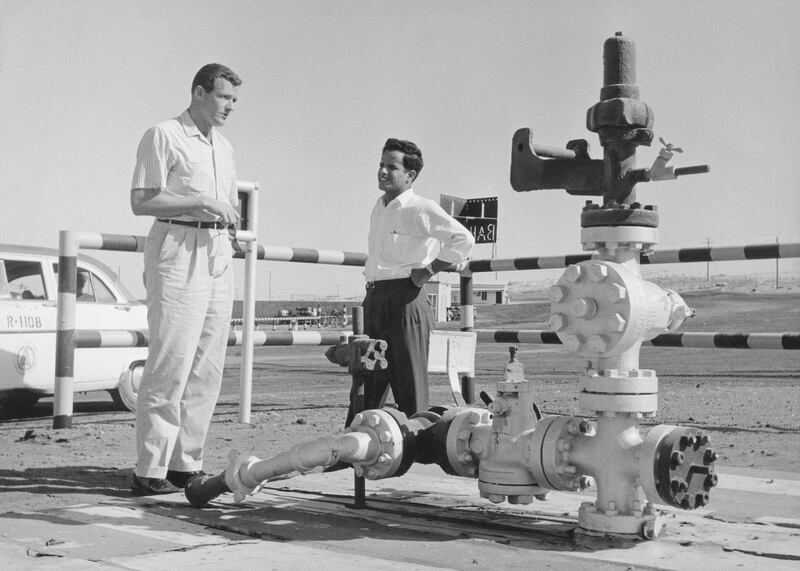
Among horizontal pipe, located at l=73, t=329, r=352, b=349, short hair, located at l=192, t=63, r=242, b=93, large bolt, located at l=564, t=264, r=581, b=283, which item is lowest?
horizontal pipe, located at l=73, t=329, r=352, b=349

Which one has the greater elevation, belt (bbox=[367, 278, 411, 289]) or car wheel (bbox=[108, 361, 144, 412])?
belt (bbox=[367, 278, 411, 289])

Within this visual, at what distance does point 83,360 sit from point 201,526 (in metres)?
5.70

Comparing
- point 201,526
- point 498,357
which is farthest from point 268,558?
point 498,357

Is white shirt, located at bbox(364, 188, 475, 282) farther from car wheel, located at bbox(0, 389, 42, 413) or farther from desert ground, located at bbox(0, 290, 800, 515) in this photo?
car wheel, located at bbox(0, 389, 42, 413)

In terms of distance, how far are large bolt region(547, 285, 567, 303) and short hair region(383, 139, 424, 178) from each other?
1.70 m

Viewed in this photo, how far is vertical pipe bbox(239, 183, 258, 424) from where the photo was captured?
7.09 m

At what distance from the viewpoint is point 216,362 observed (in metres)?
4.90

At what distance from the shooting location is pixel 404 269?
4.89 m

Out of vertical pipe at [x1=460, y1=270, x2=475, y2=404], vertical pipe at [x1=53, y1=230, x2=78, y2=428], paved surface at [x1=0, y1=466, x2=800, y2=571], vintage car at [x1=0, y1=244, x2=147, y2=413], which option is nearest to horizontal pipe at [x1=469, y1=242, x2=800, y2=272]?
vertical pipe at [x1=460, y1=270, x2=475, y2=404]

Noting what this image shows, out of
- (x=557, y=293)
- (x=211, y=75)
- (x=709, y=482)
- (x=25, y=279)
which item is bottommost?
(x=709, y=482)

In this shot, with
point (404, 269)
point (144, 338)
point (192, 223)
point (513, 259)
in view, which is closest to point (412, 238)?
point (404, 269)

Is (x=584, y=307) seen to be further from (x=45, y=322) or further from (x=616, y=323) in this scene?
(x=45, y=322)

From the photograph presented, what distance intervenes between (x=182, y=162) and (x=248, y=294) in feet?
8.64

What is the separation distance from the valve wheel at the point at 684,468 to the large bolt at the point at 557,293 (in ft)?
1.84
